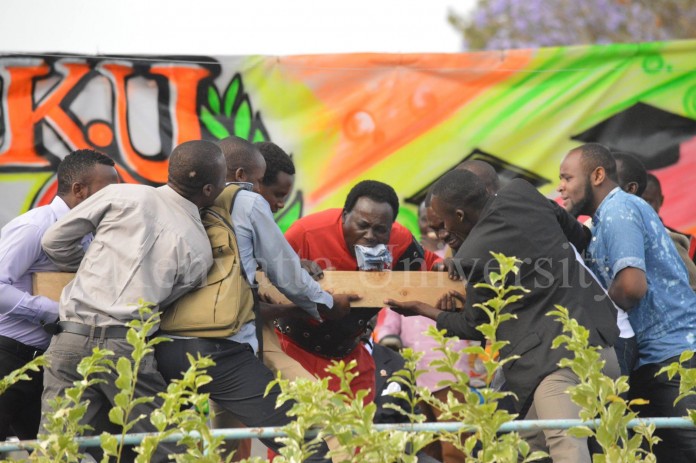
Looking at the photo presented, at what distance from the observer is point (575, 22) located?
69.5 feet

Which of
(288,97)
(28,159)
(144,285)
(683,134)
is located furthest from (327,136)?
(144,285)

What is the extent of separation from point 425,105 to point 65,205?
3232 millimetres

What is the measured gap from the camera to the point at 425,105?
7305 mm

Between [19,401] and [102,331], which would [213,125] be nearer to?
[19,401]

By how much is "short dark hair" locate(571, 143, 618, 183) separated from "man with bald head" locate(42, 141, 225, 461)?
6.35ft

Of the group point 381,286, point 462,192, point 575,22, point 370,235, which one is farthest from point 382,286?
point 575,22

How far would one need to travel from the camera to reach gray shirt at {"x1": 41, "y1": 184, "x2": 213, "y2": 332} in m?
4.24

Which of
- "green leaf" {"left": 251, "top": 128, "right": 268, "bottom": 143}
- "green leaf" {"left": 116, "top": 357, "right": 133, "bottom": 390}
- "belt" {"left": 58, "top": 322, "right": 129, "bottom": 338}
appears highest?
"green leaf" {"left": 251, "top": 128, "right": 268, "bottom": 143}

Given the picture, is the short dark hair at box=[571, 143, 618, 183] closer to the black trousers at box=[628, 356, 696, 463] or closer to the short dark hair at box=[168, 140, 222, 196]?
the black trousers at box=[628, 356, 696, 463]

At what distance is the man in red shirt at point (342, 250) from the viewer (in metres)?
5.32

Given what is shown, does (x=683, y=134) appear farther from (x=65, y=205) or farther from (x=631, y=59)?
(x=65, y=205)

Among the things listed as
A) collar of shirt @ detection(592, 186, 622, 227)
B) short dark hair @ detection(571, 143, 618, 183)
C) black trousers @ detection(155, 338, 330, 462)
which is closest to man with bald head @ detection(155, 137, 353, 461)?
black trousers @ detection(155, 338, 330, 462)

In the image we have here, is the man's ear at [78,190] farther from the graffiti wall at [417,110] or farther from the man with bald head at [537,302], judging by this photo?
the graffiti wall at [417,110]

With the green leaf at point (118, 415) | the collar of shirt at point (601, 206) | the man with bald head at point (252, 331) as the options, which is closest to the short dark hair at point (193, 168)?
the man with bald head at point (252, 331)
